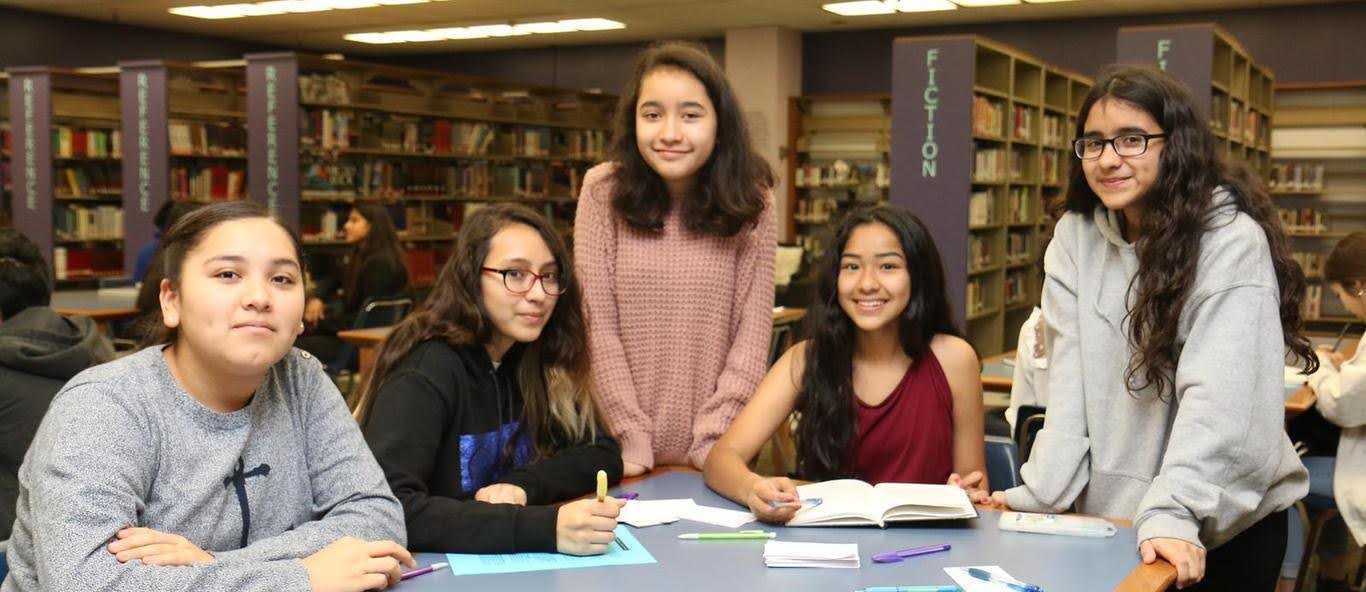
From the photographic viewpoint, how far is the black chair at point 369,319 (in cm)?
607

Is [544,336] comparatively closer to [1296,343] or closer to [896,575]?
[896,575]

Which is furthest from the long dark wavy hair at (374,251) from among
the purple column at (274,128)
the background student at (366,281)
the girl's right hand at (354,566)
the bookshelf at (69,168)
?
the girl's right hand at (354,566)

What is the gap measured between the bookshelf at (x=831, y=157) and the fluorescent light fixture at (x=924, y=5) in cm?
98

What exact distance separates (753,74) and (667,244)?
9.38 metres

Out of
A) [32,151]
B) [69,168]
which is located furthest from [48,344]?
[69,168]

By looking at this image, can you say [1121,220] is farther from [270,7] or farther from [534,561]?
[270,7]

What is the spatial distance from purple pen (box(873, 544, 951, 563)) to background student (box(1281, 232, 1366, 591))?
1775mm

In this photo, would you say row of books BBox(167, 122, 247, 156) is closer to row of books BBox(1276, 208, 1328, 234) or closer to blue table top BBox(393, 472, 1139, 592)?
blue table top BBox(393, 472, 1139, 592)

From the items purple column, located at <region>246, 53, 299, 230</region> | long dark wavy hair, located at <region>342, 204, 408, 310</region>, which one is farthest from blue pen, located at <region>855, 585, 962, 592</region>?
purple column, located at <region>246, 53, 299, 230</region>

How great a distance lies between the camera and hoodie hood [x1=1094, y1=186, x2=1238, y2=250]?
1935 millimetres

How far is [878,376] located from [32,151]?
8484mm

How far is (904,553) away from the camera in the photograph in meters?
1.82

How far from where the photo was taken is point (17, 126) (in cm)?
905

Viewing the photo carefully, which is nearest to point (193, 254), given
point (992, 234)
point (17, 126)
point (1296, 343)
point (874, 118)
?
point (1296, 343)
